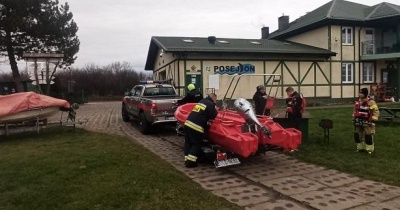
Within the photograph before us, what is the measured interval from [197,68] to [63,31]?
1447 cm

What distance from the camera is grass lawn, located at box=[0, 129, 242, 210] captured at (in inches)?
197

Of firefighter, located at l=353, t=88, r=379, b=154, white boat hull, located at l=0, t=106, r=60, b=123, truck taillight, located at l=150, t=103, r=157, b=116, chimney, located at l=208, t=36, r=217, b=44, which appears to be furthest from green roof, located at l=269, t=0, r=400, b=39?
white boat hull, located at l=0, t=106, r=60, b=123

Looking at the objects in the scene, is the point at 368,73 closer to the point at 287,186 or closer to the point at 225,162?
the point at 225,162

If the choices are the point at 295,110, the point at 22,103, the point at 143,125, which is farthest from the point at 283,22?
the point at 22,103

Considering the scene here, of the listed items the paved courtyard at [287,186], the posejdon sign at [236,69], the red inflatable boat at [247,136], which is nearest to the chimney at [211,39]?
the posejdon sign at [236,69]

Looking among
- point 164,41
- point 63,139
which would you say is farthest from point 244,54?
point 63,139

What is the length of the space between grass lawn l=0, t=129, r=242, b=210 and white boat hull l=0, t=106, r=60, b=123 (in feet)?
5.08

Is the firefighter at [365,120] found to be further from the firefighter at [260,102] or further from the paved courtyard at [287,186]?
the firefighter at [260,102]

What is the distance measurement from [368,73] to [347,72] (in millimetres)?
1997

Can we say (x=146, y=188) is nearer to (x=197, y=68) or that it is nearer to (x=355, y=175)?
(x=355, y=175)

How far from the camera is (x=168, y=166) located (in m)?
7.21

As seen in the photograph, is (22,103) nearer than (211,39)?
Yes

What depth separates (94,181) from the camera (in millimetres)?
5992

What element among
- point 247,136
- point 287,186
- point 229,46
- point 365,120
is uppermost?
point 229,46
